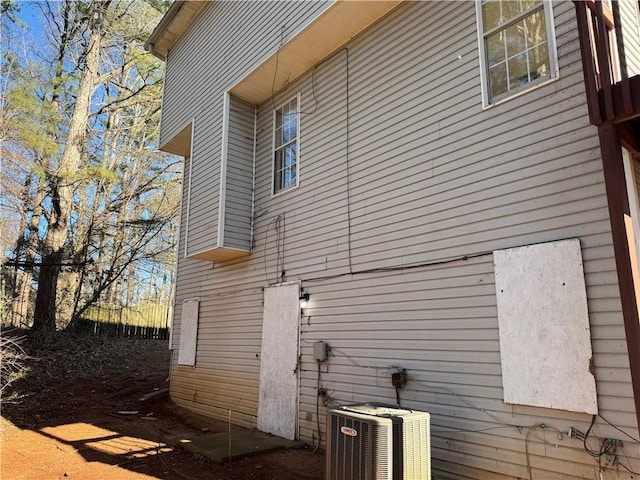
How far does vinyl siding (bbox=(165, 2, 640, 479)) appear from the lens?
3.95m

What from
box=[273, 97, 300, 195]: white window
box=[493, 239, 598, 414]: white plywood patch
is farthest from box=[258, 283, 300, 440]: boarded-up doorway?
box=[493, 239, 598, 414]: white plywood patch

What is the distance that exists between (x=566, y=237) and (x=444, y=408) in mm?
2228

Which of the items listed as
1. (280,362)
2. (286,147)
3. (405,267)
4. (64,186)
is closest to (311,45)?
(286,147)

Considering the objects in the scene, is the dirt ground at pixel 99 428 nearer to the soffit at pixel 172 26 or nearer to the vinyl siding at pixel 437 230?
the vinyl siding at pixel 437 230

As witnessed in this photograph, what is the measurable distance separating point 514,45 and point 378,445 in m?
4.45

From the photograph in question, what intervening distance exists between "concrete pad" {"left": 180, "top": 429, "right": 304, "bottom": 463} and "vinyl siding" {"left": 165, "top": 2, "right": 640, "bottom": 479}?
0.50 metres

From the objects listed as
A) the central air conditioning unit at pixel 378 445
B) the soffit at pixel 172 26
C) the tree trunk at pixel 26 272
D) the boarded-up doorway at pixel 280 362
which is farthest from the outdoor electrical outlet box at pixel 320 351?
the tree trunk at pixel 26 272

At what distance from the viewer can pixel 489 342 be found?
14.7 feet

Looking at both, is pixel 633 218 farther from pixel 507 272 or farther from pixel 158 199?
pixel 158 199

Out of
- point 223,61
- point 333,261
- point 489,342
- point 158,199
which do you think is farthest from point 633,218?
point 158,199

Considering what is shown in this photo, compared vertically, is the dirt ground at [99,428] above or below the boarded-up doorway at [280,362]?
below

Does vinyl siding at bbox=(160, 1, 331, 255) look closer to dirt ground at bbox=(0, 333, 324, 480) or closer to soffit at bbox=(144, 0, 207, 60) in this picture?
soffit at bbox=(144, 0, 207, 60)

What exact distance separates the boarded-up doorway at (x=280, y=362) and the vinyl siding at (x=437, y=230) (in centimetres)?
22

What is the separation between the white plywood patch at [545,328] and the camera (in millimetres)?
3787
